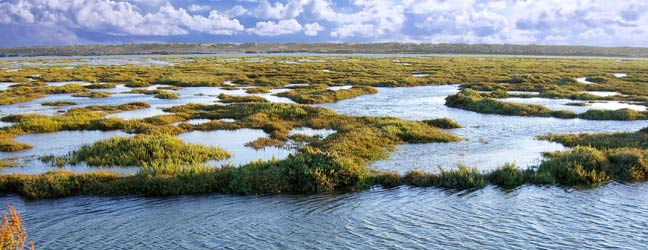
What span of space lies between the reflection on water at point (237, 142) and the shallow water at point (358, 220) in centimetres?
655

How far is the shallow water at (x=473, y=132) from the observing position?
77.7 ft

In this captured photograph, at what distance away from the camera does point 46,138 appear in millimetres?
30578

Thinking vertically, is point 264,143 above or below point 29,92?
above

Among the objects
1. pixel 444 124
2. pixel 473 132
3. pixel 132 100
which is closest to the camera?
pixel 473 132

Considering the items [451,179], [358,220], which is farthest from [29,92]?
[358,220]

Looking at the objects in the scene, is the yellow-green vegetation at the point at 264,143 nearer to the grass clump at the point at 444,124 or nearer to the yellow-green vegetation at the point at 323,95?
the grass clump at the point at 444,124

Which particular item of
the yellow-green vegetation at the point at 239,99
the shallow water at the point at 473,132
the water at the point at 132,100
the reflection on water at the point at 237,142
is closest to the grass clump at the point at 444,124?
the shallow water at the point at 473,132

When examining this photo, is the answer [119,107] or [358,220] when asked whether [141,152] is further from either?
[119,107]

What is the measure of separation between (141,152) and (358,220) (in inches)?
490

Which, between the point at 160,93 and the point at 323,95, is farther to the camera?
the point at 160,93

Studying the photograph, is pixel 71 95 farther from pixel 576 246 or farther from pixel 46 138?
pixel 576 246

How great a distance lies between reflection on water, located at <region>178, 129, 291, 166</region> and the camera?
81.1 feet

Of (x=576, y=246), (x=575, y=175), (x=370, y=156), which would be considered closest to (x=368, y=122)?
(x=370, y=156)

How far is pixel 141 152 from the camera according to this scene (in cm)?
2397
